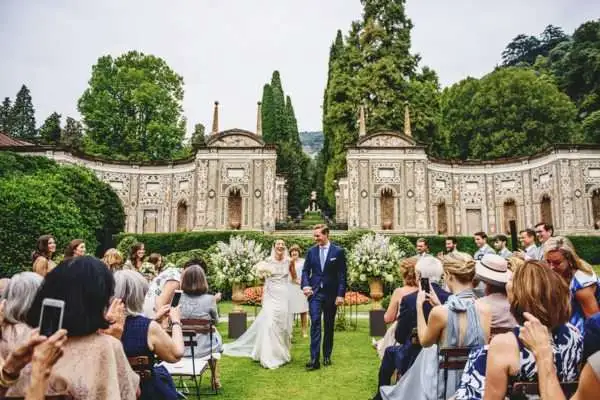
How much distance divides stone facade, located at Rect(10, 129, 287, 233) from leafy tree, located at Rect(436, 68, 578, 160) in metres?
16.5

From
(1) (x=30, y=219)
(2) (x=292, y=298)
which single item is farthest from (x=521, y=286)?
(1) (x=30, y=219)

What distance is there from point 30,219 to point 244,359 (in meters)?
12.7

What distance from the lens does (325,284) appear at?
711 cm

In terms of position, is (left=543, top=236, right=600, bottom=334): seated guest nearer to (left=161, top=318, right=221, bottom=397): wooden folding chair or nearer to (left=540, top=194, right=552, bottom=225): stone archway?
(left=161, top=318, right=221, bottom=397): wooden folding chair

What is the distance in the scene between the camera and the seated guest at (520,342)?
2.33 meters

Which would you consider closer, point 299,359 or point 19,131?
point 299,359

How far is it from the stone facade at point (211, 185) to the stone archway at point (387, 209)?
738cm

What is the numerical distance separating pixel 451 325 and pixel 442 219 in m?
30.1

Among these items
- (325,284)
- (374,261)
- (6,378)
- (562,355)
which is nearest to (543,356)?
(562,355)

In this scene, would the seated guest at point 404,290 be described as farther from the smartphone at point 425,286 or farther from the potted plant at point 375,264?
the potted plant at point 375,264

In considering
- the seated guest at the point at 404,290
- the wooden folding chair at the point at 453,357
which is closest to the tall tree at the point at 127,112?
the seated guest at the point at 404,290

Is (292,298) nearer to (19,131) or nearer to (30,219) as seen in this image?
(30,219)

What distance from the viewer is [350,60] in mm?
36312

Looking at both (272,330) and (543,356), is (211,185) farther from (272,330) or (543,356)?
(543,356)
